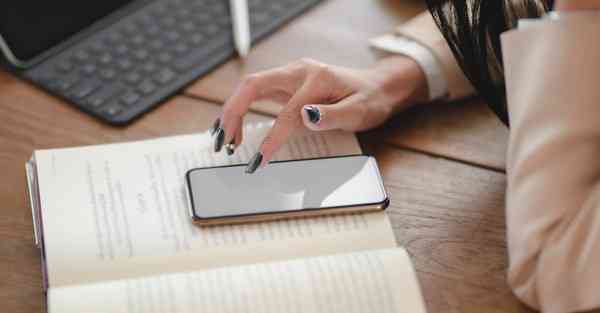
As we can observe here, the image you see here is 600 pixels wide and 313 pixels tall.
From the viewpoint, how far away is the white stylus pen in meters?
0.90

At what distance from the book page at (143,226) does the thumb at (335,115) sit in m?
0.03

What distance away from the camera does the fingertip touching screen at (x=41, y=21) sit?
86cm

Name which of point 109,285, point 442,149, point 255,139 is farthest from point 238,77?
point 109,285

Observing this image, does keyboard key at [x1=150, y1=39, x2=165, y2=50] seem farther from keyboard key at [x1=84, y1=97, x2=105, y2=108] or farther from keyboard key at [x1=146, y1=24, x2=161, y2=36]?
keyboard key at [x1=84, y1=97, x2=105, y2=108]

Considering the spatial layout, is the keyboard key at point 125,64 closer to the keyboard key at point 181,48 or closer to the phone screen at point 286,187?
the keyboard key at point 181,48

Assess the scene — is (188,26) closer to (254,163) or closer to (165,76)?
(165,76)

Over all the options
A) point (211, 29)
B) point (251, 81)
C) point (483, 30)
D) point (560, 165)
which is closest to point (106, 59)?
point (211, 29)

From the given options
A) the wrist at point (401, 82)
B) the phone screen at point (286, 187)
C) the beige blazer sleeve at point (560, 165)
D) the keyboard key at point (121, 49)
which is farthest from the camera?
the keyboard key at point (121, 49)

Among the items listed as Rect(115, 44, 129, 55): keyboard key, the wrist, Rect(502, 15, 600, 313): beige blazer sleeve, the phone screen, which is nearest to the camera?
Rect(502, 15, 600, 313): beige blazer sleeve

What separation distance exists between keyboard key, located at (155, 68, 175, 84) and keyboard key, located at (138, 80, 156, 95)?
0.01 metres

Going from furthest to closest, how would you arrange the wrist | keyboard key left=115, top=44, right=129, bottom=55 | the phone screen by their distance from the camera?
keyboard key left=115, top=44, right=129, bottom=55
the wrist
the phone screen

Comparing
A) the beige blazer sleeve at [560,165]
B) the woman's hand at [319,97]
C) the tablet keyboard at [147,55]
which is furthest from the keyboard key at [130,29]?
the beige blazer sleeve at [560,165]

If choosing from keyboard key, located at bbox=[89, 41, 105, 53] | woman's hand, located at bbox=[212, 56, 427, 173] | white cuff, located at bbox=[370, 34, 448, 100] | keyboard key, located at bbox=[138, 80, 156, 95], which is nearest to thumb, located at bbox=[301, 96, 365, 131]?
woman's hand, located at bbox=[212, 56, 427, 173]

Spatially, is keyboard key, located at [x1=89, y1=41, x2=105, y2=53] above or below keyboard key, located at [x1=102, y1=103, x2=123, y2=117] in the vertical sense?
above
